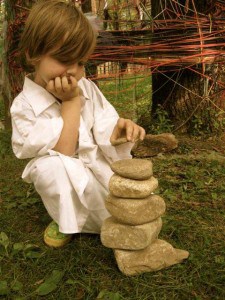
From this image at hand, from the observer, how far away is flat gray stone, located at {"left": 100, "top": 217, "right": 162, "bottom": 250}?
171cm

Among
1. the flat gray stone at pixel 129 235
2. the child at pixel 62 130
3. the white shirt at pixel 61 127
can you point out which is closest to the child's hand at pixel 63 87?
the child at pixel 62 130

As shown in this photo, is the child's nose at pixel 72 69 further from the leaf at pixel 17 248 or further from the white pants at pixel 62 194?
the leaf at pixel 17 248

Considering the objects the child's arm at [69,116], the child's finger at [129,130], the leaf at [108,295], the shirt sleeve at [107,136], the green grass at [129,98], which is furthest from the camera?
the green grass at [129,98]

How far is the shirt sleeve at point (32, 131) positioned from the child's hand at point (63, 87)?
127 mm

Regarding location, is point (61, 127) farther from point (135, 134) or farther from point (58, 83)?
point (135, 134)

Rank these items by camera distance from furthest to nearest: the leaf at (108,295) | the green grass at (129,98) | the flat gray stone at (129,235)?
the green grass at (129,98)
the flat gray stone at (129,235)
the leaf at (108,295)

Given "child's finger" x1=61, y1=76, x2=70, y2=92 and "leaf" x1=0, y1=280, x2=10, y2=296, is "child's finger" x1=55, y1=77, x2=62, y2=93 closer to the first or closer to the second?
"child's finger" x1=61, y1=76, x2=70, y2=92

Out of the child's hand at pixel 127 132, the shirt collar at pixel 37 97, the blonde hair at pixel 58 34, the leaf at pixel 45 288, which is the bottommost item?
the leaf at pixel 45 288

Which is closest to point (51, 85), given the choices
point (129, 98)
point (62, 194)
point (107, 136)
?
point (107, 136)

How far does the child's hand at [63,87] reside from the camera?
1887 millimetres

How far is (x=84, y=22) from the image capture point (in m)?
1.94

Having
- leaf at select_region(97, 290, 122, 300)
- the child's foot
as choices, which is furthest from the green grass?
leaf at select_region(97, 290, 122, 300)

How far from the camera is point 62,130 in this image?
196cm

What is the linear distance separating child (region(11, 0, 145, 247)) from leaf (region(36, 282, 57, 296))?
0.89 feet
